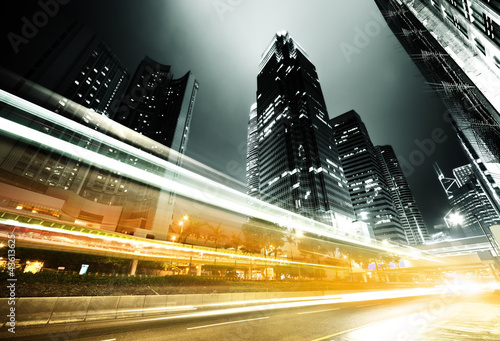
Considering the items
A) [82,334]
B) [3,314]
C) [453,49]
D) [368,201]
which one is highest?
[368,201]

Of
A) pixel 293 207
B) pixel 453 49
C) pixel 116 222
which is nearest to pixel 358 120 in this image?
pixel 293 207

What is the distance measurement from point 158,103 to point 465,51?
129m

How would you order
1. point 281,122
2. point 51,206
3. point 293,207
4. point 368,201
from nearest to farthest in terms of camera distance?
point 51,206 < point 293,207 < point 281,122 < point 368,201

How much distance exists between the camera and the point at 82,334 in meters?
6.89

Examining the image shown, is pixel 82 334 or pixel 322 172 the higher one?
pixel 322 172

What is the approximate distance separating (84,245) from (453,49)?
48.5 meters

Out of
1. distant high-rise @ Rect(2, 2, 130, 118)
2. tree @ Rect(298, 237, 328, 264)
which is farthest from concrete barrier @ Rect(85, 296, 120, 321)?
tree @ Rect(298, 237, 328, 264)

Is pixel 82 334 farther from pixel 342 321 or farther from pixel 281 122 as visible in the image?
pixel 281 122

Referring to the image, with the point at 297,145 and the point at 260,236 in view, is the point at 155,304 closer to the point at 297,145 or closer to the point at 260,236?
the point at 260,236

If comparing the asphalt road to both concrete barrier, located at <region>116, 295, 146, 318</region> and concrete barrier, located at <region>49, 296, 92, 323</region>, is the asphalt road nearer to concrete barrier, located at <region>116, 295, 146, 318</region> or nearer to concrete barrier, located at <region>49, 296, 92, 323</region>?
concrete barrier, located at <region>49, 296, 92, 323</region>

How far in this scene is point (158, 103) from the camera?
118m

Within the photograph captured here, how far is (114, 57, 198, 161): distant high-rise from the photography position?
97188mm

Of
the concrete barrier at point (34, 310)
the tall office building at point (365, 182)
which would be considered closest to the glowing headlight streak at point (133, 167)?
the concrete barrier at point (34, 310)

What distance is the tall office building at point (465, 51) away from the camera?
490 inches
